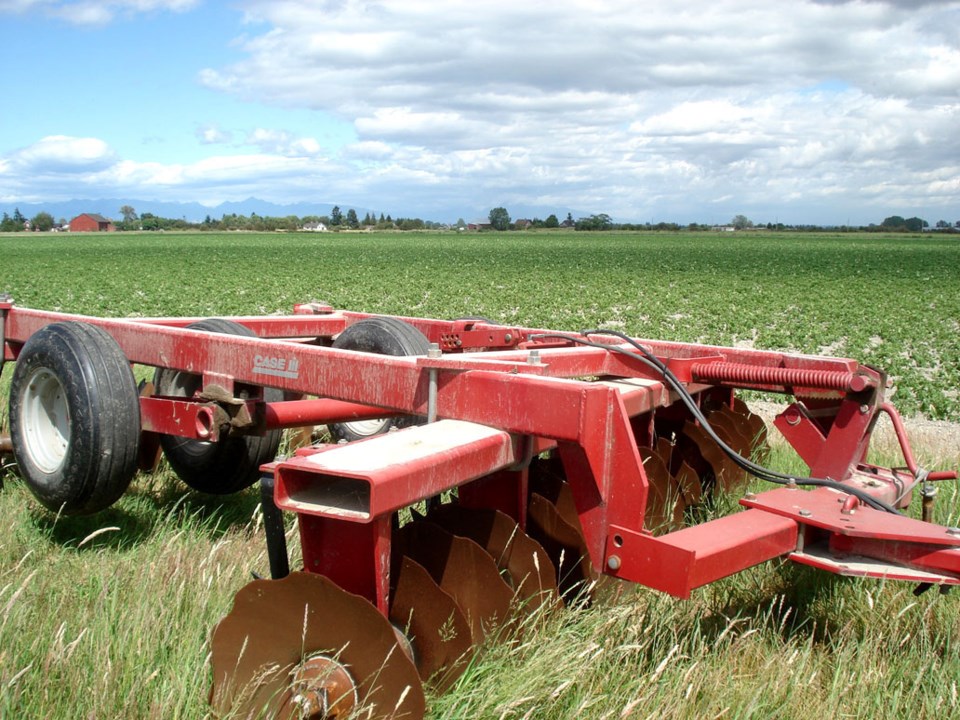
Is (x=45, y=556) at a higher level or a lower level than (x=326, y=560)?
lower

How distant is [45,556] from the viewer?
3.38 m

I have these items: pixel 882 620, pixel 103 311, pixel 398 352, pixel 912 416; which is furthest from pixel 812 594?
pixel 103 311

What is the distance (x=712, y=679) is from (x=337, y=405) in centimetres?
173

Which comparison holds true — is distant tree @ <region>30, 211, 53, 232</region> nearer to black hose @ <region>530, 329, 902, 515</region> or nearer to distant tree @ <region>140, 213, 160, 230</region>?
distant tree @ <region>140, 213, 160, 230</region>

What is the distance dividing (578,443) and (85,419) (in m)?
1.86

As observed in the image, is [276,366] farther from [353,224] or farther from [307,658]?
[353,224]

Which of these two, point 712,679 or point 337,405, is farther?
point 337,405

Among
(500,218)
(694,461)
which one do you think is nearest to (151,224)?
(500,218)

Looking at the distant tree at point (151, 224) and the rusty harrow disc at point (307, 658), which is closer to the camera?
the rusty harrow disc at point (307, 658)

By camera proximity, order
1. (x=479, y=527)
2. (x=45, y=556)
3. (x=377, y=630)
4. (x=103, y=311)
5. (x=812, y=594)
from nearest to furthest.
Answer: (x=377, y=630), (x=479, y=527), (x=812, y=594), (x=45, y=556), (x=103, y=311)

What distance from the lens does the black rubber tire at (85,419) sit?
322 cm

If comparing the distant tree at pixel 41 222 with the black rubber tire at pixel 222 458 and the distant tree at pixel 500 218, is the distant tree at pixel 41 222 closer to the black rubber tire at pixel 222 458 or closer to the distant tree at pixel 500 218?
the distant tree at pixel 500 218

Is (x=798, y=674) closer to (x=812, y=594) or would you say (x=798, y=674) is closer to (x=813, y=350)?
(x=812, y=594)

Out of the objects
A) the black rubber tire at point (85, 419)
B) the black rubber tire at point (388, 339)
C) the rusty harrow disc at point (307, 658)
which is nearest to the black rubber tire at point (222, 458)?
the black rubber tire at point (388, 339)
